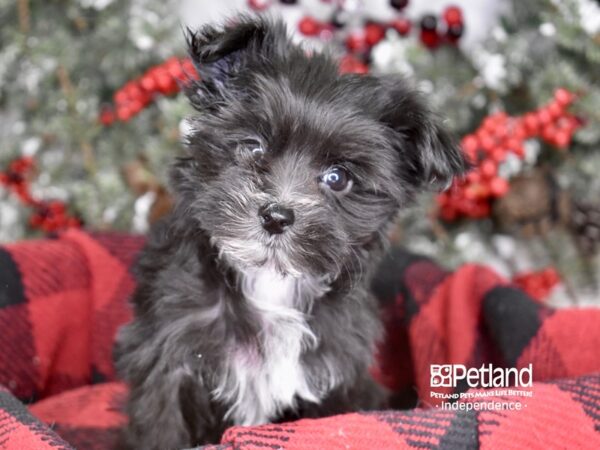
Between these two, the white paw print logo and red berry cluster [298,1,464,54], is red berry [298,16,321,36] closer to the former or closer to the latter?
red berry cluster [298,1,464,54]

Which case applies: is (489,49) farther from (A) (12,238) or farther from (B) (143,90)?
(A) (12,238)

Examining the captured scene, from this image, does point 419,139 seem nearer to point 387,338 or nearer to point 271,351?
point 271,351

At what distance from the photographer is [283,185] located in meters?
2.45

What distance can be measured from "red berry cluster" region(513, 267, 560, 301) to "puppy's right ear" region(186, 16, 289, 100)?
2.76m

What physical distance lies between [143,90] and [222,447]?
101 inches

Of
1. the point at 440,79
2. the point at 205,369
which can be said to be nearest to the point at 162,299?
the point at 205,369

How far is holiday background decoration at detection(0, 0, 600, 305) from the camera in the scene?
407cm

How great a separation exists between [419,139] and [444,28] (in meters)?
2.11

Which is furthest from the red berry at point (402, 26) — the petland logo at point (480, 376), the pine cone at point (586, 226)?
the petland logo at point (480, 376)

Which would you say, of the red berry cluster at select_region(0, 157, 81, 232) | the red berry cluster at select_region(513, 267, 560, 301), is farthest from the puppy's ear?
the red berry cluster at select_region(0, 157, 81, 232)

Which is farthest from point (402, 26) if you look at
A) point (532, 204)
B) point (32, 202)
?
point (32, 202)

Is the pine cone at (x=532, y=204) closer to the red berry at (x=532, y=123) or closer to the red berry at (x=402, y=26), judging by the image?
the red berry at (x=532, y=123)

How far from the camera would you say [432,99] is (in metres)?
3.90

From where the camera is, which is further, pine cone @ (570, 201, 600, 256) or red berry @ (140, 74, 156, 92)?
pine cone @ (570, 201, 600, 256)
